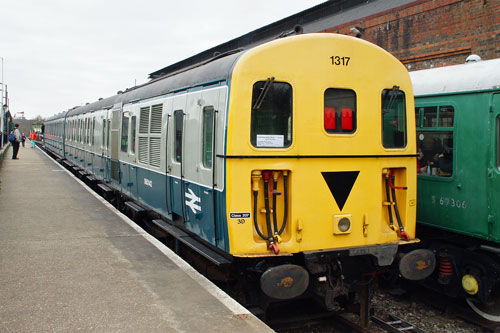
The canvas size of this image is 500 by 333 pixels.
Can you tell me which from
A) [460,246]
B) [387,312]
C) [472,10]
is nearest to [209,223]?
[387,312]

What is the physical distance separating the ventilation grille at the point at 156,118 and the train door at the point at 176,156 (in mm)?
685

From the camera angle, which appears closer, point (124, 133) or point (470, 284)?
point (470, 284)

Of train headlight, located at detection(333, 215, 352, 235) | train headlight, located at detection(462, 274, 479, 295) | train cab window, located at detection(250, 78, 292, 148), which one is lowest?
train headlight, located at detection(462, 274, 479, 295)

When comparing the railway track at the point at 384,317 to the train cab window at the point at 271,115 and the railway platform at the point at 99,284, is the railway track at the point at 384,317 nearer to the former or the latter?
the railway platform at the point at 99,284

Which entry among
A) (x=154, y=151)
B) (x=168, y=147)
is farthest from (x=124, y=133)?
(x=168, y=147)

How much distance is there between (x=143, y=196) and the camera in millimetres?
8703

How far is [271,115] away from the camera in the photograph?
505cm

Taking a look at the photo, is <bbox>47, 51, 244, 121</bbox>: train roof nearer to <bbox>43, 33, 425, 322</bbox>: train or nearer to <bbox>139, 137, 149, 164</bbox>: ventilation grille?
<bbox>43, 33, 425, 322</bbox>: train

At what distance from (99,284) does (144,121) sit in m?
3.95

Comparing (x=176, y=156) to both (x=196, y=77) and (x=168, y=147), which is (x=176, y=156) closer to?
(x=168, y=147)

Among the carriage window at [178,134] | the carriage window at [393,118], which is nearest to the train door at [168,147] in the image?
the carriage window at [178,134]

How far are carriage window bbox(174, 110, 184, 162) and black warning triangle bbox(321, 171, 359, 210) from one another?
88.1 inches

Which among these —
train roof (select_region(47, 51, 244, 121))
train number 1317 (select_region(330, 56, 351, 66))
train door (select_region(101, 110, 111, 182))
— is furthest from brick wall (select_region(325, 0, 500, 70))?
train door (select_region(101, 110, 111, 182))

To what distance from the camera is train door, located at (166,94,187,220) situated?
6.42m
